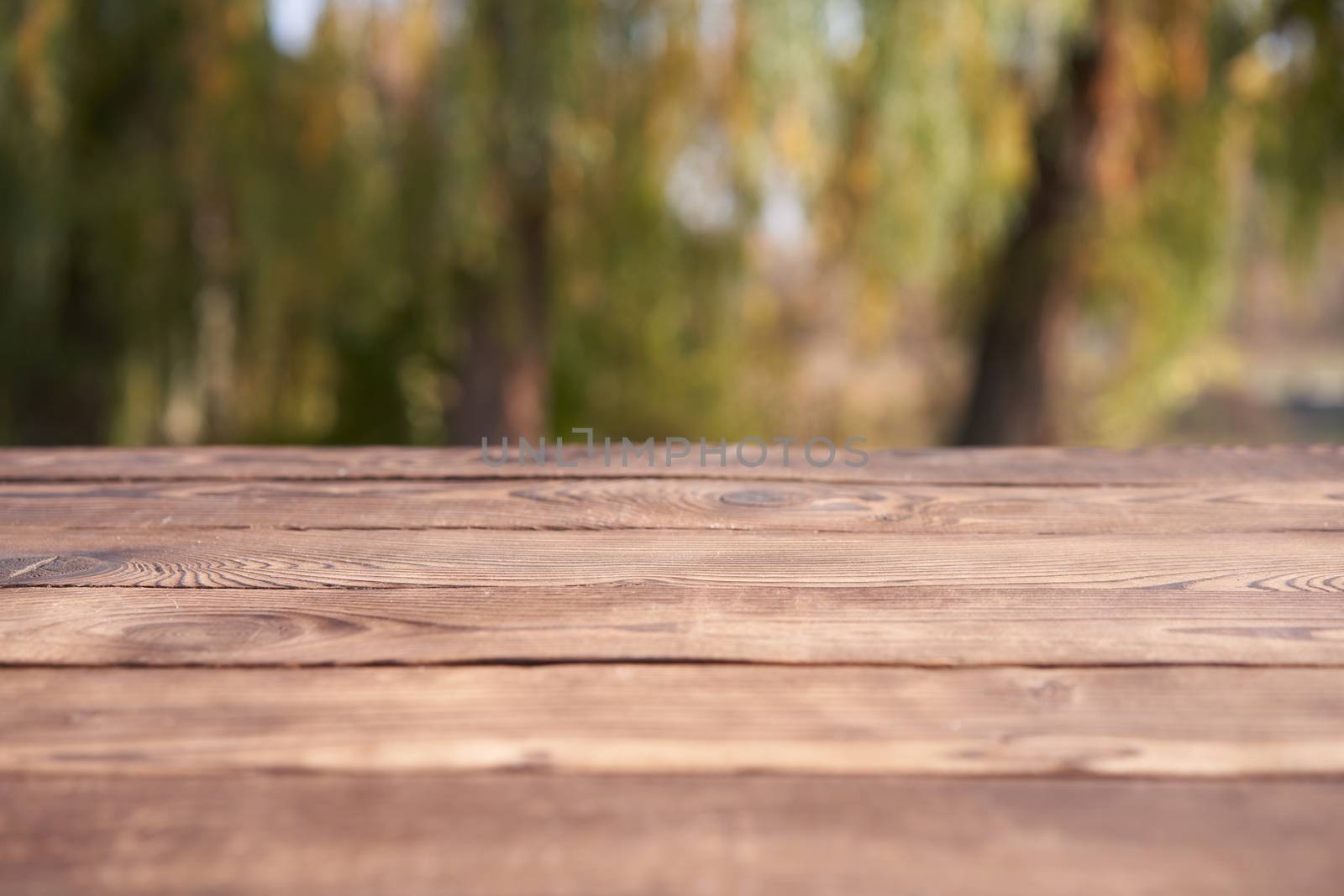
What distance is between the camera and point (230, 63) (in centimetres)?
340

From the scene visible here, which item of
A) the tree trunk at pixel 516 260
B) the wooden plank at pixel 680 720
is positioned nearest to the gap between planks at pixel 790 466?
the wooden plank at pixel 680 720

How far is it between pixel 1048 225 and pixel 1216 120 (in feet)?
2.11

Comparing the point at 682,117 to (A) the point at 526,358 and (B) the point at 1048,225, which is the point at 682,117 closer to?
(A) the point at 526,358

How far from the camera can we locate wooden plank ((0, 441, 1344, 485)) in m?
1.08

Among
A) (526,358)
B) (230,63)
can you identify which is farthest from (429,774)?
(230,63)

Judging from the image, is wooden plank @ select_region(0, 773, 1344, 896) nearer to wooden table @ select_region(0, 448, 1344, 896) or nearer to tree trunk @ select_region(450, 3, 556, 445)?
wooden table @ select_region(0, 448, 1344, 896)

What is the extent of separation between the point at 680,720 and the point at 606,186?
10.3ft

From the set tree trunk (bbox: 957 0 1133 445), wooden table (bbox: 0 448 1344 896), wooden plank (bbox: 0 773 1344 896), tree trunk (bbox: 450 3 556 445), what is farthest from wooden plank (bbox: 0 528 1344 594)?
tree trunk (bbox: 957 0 1133 445)

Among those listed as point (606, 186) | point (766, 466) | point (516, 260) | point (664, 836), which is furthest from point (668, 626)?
point (606, 186)

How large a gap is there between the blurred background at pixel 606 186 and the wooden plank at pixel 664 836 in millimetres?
2326

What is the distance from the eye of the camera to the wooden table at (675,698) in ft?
1.54

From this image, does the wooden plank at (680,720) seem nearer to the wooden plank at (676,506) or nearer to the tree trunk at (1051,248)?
the wooden plank at (676,506)

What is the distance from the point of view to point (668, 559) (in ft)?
2.67

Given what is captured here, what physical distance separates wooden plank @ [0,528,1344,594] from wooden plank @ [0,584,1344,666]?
0.02 m
